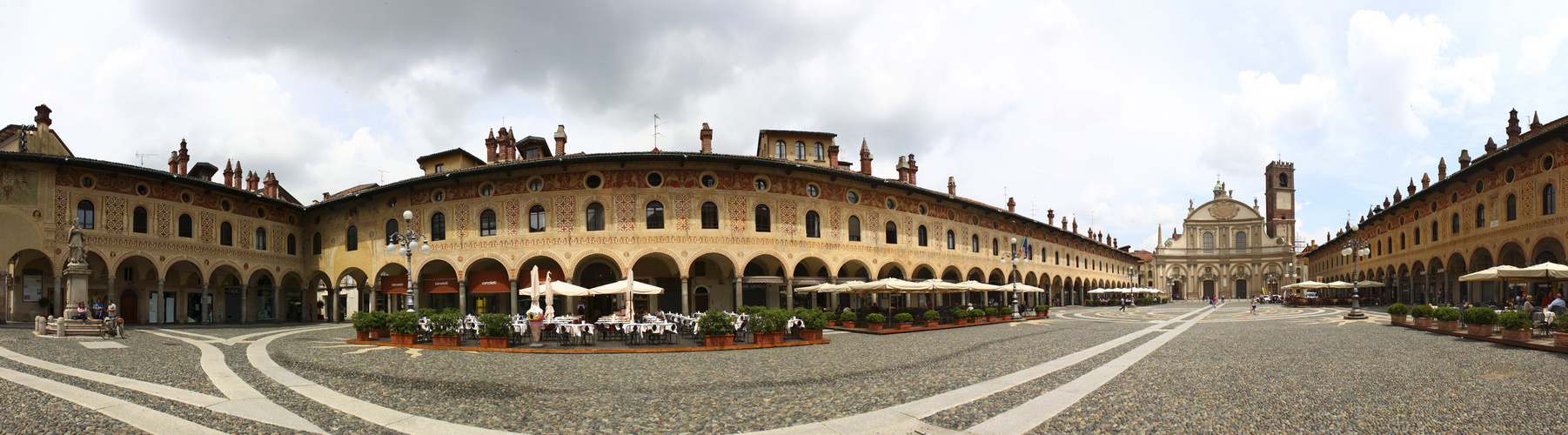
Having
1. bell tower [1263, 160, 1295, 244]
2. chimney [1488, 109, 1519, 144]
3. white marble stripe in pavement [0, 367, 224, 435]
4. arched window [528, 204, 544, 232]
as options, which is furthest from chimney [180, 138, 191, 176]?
bell tower [1263, 160, 1295, 244]

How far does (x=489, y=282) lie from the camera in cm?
2942

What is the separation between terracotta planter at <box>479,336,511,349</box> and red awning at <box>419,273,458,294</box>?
14207 mm

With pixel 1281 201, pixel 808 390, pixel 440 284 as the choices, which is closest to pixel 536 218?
pixel 440 284

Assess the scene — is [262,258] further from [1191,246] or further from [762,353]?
[1191,246]

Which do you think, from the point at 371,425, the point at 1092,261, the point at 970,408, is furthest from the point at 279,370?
the point at 1092,261

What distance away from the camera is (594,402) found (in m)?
9.16

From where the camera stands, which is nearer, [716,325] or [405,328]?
[716,325]

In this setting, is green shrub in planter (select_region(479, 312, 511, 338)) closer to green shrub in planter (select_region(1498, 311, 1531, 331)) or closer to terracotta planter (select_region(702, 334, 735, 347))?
terracotta planter (select_region(702, 334, 735, 347))

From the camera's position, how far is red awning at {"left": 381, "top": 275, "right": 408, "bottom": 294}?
32031 millimetres

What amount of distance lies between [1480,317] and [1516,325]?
2101 mm

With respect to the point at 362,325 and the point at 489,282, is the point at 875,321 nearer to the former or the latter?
the point at 362,325

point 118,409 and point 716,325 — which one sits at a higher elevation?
point 118,409

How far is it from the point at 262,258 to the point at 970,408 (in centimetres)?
3720

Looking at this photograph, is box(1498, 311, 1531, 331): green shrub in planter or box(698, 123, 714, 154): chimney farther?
box(698, 123, 714, 154): chimney
